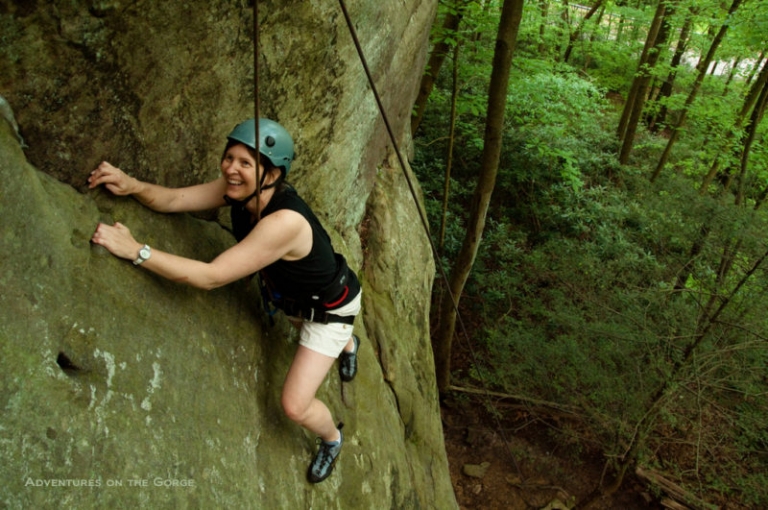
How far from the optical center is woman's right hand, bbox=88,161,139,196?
274cm

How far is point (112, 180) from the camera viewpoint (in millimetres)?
2773

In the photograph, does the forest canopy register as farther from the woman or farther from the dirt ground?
the woman

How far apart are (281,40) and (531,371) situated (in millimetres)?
7762

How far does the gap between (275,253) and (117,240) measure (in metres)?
0.82

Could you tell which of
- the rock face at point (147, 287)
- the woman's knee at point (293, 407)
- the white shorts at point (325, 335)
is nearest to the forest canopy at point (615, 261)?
the rock face at point (147, 287)

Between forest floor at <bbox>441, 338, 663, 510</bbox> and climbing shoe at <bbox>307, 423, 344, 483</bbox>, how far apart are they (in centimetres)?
557

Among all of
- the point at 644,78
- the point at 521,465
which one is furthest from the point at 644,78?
the point at 521,465

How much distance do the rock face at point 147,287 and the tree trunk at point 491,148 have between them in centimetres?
246

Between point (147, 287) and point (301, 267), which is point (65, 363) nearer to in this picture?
point (147, 287)

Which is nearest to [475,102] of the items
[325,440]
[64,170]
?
[325,440]

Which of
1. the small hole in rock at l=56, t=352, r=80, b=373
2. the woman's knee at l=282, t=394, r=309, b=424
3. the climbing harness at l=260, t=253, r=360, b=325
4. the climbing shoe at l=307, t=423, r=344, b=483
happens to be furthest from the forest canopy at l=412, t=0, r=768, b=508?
the small hole in rock at l=56, t=352, r=80, b=373

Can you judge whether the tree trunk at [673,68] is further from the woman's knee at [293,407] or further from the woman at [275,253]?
the woman's knee at [293,407]

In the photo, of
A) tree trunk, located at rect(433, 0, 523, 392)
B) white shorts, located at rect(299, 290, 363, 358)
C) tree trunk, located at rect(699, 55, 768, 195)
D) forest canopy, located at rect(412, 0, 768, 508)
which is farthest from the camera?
tree trunk, located at rect(699, 55, 768, 195)

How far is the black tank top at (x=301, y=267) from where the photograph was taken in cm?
305
